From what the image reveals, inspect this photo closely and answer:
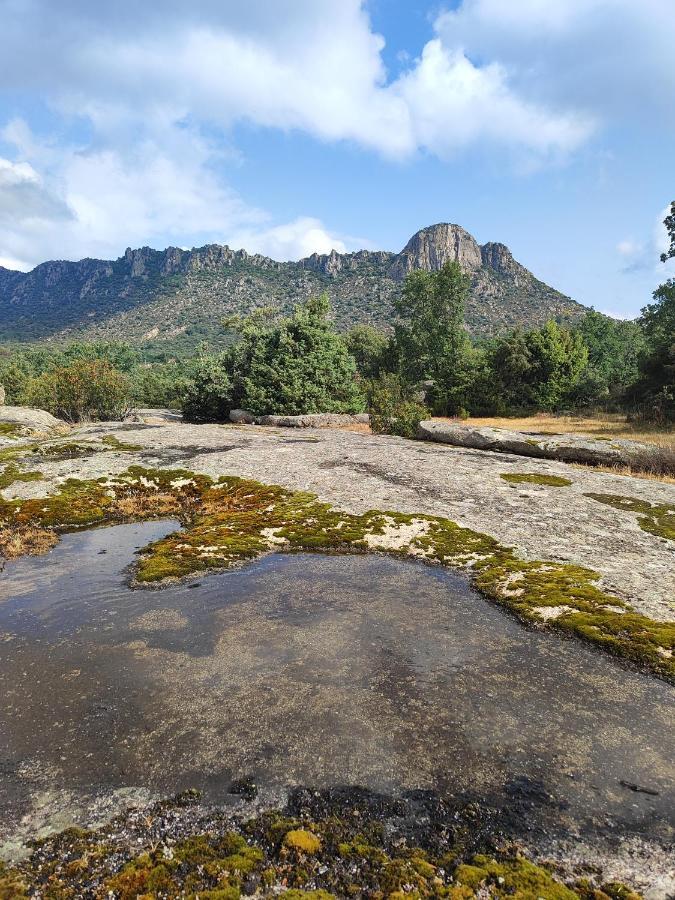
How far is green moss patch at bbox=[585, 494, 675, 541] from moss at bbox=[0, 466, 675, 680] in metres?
0.12

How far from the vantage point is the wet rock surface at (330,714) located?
529cm

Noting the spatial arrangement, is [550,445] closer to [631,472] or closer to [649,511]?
[631,472]

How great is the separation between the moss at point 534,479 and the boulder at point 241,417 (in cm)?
2971

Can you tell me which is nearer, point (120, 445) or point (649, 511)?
point (649, 511)

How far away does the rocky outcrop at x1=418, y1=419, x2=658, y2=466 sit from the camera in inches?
990

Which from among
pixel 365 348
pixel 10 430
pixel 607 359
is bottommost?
pixel 10 430

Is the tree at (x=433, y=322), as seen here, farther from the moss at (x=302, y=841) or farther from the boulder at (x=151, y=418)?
the moss at (x=302, y=841)

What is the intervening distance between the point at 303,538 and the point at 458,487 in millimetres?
7536

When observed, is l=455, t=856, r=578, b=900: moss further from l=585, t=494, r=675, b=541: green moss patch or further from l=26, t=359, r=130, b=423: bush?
l=26, t=359, r=130, b=423: bush

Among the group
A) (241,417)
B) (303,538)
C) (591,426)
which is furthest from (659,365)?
(303,538)

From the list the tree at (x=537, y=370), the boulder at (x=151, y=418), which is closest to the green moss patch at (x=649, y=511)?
the boulder at (x=151, y=418)

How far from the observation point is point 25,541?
13594 mm

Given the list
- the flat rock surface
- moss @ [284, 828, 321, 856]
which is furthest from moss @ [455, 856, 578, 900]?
the flat rock surface

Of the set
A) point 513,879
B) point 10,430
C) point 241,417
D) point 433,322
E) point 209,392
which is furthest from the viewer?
point 433,322
